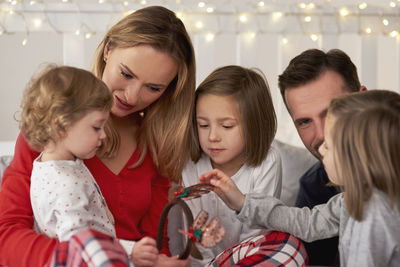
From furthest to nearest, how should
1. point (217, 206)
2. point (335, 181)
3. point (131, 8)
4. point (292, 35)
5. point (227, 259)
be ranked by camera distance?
point (292, 35) → point (131, 8) → point (217, 206) → point (227, 259) → point (335, 181)

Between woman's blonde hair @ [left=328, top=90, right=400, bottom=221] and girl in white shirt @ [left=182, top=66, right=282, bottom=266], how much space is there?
0.49m

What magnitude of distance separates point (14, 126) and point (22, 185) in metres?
1.86

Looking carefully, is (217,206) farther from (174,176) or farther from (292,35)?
(292,35)

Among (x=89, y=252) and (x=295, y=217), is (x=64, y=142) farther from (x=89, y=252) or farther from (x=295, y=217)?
(x=295, y=217)

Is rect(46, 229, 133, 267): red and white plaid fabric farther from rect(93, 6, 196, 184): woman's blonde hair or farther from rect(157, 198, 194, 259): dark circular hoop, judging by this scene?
rect(93, 6, 196, 184): woman's blonde hair

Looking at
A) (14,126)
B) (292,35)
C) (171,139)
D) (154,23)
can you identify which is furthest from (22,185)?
(14,126)

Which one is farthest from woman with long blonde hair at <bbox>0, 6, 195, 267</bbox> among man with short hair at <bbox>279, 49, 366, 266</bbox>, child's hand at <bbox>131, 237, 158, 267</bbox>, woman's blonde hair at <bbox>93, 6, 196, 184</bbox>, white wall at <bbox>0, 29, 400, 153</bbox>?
white wall at <bbox>0, 29, 400, 153</bbox>

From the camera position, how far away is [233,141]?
1.64 metres

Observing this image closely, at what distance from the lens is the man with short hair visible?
1.65m

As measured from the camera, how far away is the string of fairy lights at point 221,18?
209 cm

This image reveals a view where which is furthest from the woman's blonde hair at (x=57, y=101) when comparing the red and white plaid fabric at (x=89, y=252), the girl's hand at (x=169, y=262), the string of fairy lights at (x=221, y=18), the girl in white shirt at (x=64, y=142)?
the string of fairy lights at (x=221, y=18)

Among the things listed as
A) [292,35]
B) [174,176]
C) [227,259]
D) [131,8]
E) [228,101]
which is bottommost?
[227,259]

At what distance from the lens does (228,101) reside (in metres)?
1.65

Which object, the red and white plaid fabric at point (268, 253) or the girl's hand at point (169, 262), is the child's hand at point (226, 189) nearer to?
the red and white plaid fabric at point (268, 253)
